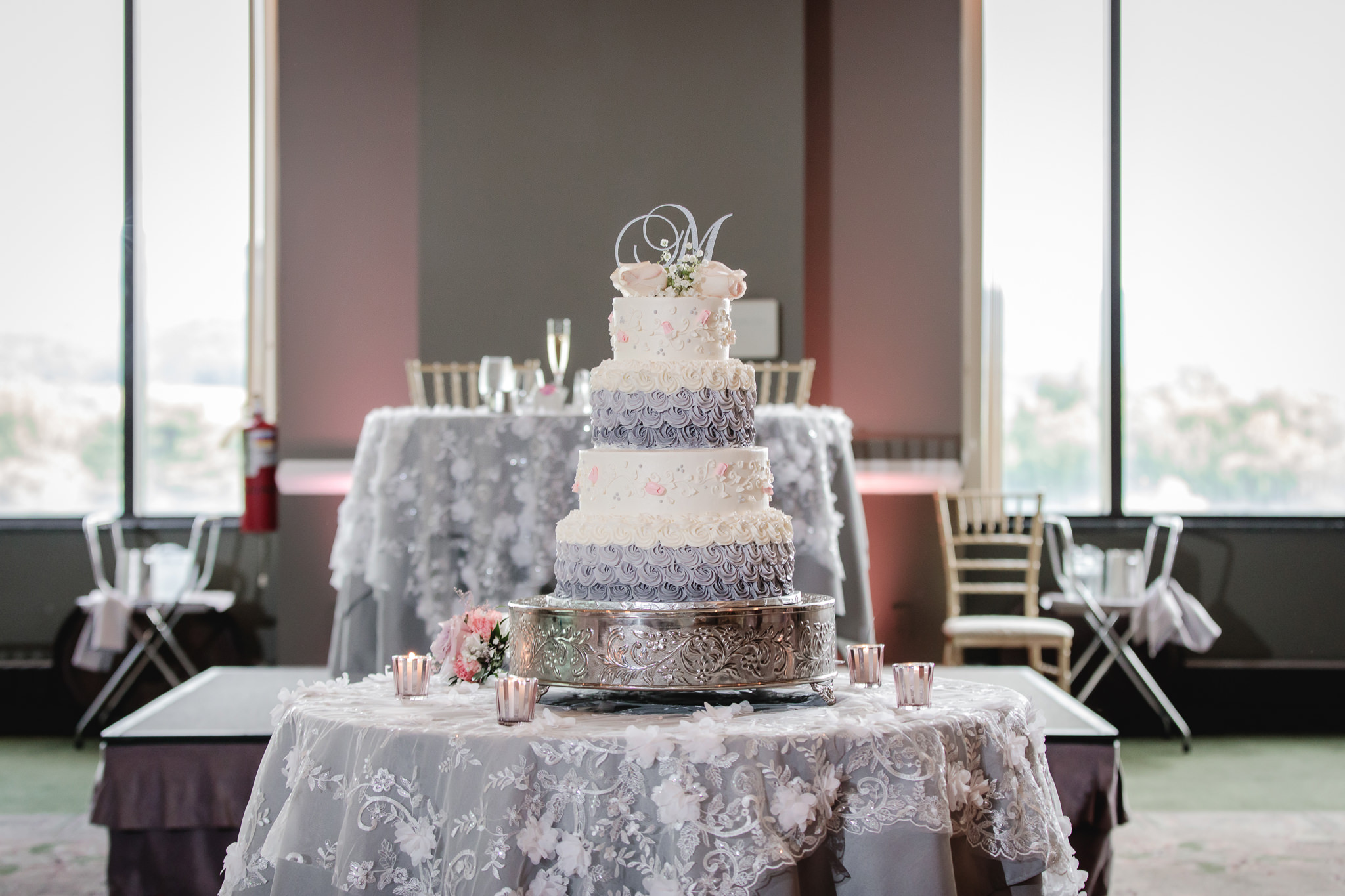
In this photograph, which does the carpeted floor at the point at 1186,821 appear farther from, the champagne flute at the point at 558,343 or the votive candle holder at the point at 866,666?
the champagne flute at the point at 558,343

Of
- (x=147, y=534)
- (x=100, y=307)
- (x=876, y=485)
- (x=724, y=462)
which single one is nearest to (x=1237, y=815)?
(x=876, y=485)

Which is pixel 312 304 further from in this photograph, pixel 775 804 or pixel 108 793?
pixel 775 804

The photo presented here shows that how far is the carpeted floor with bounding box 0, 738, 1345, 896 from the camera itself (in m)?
4.06

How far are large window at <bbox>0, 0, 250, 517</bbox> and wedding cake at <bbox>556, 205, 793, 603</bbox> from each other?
4699 millimetres

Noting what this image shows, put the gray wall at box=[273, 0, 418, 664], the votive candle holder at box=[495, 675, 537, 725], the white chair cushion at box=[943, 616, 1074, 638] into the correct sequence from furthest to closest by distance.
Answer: the gray wall at box=[273, 0, 418, 664], the white chair cushion at box=[943, 616, 1074, 638], the votive candle holder at box=[495, 675, 537, 725]

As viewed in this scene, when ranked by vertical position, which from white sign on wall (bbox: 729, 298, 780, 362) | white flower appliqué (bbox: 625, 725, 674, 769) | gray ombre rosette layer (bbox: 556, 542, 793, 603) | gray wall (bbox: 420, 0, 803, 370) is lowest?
white flower appliqué (bbox: 625, 725, 674, 769)

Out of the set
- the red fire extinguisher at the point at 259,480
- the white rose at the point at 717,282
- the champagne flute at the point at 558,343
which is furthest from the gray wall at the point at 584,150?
the white rose at the point at 717,282

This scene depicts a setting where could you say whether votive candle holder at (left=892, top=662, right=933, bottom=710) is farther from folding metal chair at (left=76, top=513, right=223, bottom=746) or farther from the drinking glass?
folding metal chair at (left=76, top=513, right=223, bottom=746)

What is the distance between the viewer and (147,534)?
6812mm

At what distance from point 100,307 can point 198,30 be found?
152 centimetres

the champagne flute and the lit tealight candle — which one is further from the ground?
the champagne flute

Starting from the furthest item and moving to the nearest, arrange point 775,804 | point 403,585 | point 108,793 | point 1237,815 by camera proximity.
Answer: point 1237,815 < point 403,585 < point 108,793 < point 775,804

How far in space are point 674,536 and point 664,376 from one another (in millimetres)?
322
